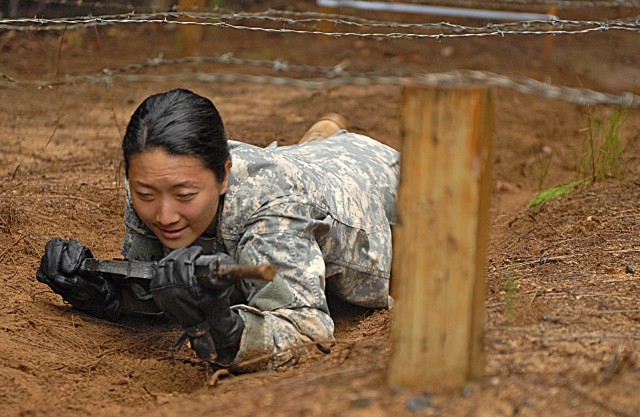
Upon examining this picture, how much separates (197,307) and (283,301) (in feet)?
1.20

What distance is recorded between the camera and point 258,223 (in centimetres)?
283

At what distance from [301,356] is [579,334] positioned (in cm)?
82

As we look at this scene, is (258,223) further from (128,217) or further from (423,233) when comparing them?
(423,233)

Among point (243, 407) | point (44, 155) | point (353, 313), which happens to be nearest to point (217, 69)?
point (44, 155)

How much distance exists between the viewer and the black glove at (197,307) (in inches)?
95.4

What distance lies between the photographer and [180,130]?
2740 mm

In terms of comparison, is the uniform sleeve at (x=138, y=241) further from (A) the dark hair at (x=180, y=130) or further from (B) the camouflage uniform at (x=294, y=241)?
(A) the dark hair at (x=180, y=130)

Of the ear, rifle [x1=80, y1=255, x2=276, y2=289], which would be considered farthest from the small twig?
the ear

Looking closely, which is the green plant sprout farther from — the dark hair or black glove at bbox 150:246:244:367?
black glove at bbox 150:246:244:367

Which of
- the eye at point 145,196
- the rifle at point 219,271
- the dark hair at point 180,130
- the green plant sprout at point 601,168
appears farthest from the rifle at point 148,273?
the green plant sprout at point 601,168

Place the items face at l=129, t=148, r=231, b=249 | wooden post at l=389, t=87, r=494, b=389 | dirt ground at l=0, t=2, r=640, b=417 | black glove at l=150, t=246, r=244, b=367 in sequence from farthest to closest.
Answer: face at l=129, t=148, r=231, b=249 → black glove at l=150, t=246, r=244, b=367 → dirt ground at l=0, t=2, r=640, b=417 → wooden post at l=389, t=87, r=494, b=389

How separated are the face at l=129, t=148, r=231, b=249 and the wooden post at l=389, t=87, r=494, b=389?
0.96 metres

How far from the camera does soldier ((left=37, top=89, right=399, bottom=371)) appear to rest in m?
2.57

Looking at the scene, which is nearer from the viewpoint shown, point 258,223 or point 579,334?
point 579,334
